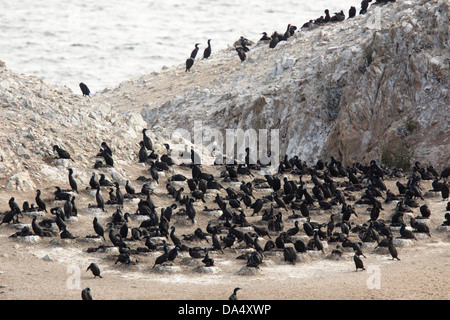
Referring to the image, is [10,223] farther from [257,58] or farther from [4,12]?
[4,12]

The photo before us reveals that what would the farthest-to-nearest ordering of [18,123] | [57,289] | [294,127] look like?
[294,127] → [18,123] → [57,289]

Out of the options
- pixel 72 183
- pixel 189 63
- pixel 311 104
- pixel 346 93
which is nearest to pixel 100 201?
pixel 72 183

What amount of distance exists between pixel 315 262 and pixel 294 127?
18.7 metres

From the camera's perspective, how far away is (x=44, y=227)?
26141 millimetres

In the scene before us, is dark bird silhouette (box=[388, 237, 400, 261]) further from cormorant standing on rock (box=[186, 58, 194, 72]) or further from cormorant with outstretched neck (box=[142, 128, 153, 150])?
cormorant standing on rock (box=[186, 58, 194, 72])

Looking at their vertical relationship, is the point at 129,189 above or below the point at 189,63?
below

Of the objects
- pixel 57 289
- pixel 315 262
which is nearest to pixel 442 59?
pixel 315 262

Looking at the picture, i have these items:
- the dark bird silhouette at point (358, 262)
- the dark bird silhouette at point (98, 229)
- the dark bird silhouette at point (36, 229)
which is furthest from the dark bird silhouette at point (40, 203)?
the dark bird silhouette at point (358, 262)

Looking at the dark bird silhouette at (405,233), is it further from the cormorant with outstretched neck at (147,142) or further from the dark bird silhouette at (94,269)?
the cormorant with outstretched neck at (147,142)

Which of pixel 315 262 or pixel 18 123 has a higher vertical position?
pixel 18 123

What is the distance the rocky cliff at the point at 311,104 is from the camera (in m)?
34.8

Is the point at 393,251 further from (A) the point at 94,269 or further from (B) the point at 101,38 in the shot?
(B) the point at 101,38

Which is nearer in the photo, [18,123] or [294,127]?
[18,123]

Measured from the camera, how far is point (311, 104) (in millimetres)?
42281
